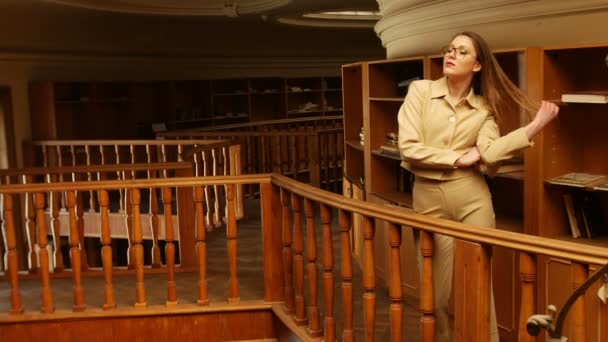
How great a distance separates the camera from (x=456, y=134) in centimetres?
350

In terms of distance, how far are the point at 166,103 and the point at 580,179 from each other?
9.97 metres

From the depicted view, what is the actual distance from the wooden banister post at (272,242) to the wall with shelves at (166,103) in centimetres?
675

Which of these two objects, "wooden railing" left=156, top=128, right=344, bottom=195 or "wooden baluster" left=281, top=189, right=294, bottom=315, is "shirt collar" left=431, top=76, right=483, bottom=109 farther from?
"wooden railing" left=156, top=128, right=344, bottom=195

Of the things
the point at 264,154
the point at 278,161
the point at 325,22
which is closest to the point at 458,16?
the point at 264,154

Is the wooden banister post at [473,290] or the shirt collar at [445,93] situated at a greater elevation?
the shirt collar at [445,93]

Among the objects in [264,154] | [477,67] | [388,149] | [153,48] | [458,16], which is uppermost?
[153,48]

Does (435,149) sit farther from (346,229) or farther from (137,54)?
(137,54)

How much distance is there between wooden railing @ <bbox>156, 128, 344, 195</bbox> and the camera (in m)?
10.5

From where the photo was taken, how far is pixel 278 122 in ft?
44.0

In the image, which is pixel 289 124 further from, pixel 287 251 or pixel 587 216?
pixel 587 216

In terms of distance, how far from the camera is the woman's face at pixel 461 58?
3.38 metres

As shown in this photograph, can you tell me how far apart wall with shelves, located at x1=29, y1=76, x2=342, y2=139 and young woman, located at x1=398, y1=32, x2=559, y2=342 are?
8.47 meters

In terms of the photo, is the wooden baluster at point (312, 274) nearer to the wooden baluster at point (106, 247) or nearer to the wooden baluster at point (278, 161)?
the wooden baluster at point (106, 247)

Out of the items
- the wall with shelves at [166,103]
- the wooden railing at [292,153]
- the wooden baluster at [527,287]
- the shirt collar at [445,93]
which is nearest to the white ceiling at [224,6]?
the wall with shelves at [166,103]
